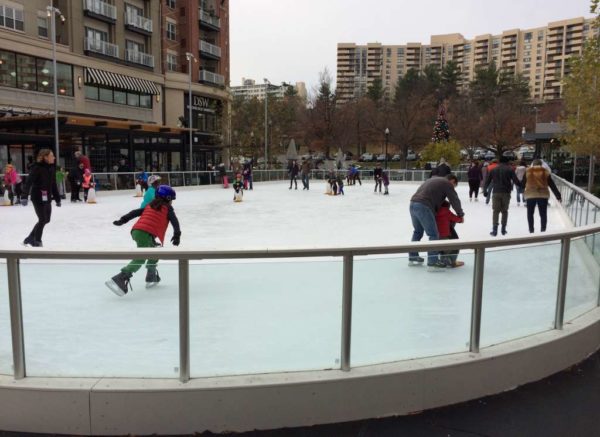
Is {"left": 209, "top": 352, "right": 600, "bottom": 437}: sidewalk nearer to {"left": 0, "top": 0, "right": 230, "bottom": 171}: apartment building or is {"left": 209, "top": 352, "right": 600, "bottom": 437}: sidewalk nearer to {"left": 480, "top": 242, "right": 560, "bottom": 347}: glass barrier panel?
{"left": 480, "top": 242, "right": 560, "bottom": 347}: glass barrier panel

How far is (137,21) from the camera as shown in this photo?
4028 centimetres

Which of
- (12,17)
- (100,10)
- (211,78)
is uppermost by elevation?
(100,10)

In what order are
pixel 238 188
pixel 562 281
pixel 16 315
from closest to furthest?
pixel 16 315 < pixel 562 281 < pixel 238 188

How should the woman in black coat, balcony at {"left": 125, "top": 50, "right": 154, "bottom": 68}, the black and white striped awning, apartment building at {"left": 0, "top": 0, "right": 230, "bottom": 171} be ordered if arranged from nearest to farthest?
the woman in black coat < apartment building at {"left": 0, "top": 0, "right": 230, "bottom": 171} < the black and white striped awning < balcony at {"left": 125, "top": 50, "right": 154, "bottom": 68}

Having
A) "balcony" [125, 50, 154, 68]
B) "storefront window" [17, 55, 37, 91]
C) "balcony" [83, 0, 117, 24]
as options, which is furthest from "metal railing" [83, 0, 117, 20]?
"storefront window" [17, 55, 37, 91]

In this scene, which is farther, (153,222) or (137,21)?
(137,21)

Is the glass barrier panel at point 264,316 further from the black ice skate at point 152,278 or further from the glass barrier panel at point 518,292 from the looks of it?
the glass barrier panel at point 518,292

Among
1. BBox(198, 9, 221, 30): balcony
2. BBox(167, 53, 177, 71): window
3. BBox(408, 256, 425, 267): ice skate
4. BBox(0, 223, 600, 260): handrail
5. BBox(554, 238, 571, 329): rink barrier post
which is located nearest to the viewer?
BBox(0, 223, 600, 260): handrail

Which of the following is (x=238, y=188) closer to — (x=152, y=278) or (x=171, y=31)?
(x=152, y=278)

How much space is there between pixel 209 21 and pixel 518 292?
166ft

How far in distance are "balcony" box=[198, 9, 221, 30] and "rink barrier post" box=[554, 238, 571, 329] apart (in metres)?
49.3

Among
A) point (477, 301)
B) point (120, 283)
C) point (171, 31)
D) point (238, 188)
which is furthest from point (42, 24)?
point (477, 301)

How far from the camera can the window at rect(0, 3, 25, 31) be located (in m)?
29.5

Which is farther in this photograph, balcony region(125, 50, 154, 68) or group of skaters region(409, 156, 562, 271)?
balcony region(125, 50, 154, 68)
